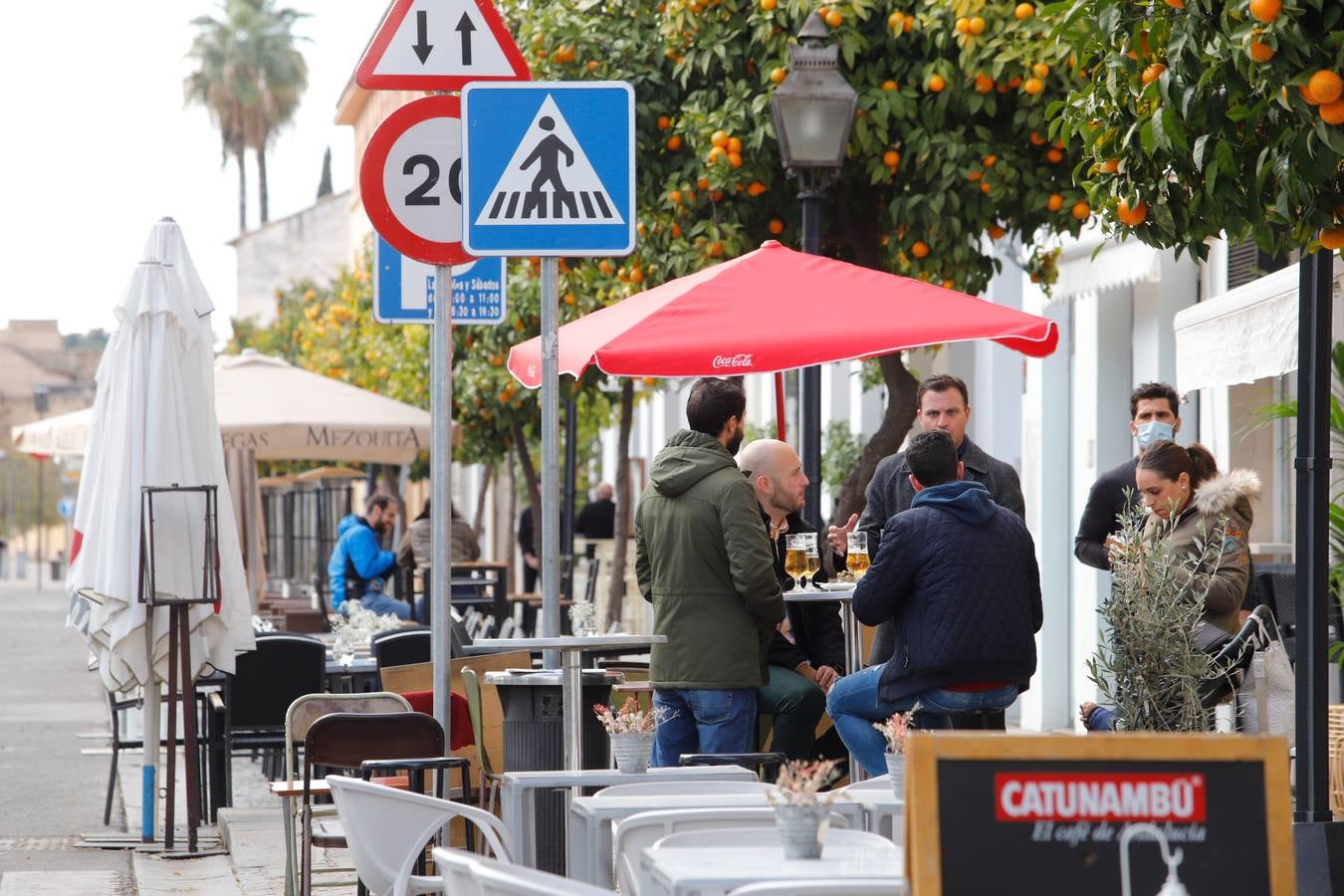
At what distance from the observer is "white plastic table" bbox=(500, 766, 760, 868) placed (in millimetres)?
5816

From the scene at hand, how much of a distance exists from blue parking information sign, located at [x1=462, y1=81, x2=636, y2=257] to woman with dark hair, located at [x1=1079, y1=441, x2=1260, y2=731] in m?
2.24

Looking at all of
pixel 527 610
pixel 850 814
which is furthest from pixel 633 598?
pixel 850 814

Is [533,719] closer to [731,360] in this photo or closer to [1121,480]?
[731,360]

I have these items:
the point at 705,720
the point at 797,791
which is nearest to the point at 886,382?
the point at 705,720

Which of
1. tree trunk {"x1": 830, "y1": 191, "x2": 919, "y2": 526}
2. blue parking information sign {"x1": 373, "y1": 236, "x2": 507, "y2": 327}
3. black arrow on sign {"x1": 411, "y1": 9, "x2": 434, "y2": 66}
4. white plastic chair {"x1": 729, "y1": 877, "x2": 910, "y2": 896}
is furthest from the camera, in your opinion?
tree trunk {"x1": 830, "y1": 191, "x2": 919, "y2": 526}

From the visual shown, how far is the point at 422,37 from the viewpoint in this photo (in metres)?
7.12

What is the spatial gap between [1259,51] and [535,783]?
107 inches

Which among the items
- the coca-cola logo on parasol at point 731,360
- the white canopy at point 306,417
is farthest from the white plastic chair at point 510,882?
the white canopy at point 306,417

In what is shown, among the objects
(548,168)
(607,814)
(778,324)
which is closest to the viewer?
(607,814)

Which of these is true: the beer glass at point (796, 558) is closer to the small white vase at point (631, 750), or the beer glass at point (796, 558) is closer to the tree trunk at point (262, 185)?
the small white vase at point (631, 750)

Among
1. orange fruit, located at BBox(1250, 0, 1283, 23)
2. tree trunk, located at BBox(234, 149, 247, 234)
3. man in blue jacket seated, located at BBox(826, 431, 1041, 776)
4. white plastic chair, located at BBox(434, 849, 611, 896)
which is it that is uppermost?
tree trunk, located at BBox(234, 149, 247, 234)

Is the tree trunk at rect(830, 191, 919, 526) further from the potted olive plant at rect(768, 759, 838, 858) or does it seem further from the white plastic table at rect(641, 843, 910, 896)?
the potted olive plant at rect(768, 759, 838, 858)

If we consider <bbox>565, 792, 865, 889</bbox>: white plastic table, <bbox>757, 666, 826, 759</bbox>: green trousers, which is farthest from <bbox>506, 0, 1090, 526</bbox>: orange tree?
<bbox>565, 792, 865, 889</bbox>: white plastic table

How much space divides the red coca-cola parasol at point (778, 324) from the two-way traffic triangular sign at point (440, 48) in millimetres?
1303
